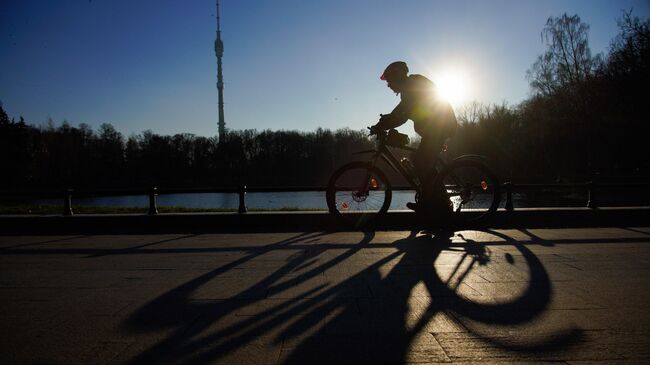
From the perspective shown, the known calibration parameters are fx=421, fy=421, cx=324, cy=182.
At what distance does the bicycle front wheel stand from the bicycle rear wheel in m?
0.96

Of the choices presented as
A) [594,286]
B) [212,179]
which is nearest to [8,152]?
[212,179]

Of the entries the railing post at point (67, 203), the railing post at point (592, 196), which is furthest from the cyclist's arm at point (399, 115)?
the railing post at point (67, 203)

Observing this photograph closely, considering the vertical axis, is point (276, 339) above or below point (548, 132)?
below

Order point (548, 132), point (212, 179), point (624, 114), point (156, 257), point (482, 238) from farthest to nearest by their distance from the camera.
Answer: point (212, 179)
point (548, 132)
point (624, 114)
point (482, 238)
point (156, 257)

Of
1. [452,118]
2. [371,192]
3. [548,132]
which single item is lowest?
[371,192]

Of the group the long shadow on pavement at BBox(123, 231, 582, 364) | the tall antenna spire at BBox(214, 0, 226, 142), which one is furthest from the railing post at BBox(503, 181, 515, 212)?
the tall antenna spire at BBox(214, 0, 226, 142)

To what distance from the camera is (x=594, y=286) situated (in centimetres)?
322

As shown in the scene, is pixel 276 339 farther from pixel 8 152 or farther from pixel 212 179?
pixel 212 179

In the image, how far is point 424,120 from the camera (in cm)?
600

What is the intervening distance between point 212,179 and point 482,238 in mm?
81877

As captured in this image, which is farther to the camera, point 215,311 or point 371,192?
point 371,192

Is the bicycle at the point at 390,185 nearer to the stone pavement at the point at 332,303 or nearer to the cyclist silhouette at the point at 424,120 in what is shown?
the cyclist silhouette at the point at 424,120

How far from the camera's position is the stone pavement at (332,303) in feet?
6.95

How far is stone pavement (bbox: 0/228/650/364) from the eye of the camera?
6.95 ft
